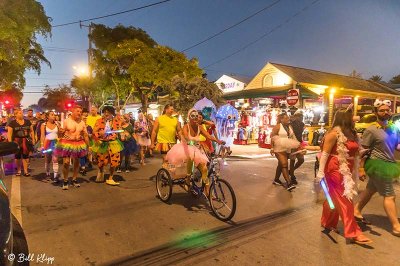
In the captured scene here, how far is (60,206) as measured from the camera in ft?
21.0

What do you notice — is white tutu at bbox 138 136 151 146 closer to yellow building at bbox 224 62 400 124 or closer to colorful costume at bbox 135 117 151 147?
colorful costume at bbox 135 117 151 147

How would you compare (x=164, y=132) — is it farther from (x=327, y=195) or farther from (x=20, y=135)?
(x=20, y=135)

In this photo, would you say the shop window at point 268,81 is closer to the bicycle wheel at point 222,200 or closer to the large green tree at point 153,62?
the large green tree at point 153,62

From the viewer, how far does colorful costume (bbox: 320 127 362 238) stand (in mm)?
4574

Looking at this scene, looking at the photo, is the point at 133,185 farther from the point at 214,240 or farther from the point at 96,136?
the point at 214,240

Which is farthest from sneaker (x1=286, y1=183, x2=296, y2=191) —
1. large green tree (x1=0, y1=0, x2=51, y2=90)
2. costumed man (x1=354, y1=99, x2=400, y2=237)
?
large green tree (x1=0, y1=0, x2=51, y2=90)

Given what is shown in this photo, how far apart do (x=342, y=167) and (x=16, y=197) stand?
665 cm

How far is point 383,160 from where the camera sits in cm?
500

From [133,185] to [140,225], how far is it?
3.13 m

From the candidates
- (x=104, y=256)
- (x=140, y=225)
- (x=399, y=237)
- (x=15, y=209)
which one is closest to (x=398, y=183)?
(x=399, y=237)

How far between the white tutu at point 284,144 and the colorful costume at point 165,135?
267 cm

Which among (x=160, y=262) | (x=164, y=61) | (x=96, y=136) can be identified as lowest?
(x=160, y=262)

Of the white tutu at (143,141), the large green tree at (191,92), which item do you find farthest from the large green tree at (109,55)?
the white tutu at (143,141)

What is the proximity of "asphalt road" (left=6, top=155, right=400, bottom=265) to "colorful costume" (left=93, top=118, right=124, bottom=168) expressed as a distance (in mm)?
795
